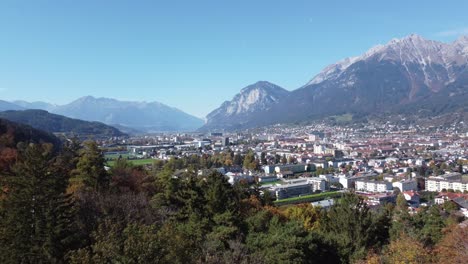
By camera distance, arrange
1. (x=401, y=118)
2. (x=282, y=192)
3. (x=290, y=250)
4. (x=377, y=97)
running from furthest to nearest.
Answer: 1. (x=377, y=97)
2. (x=401, y=118)
3. (x=282, y=192)
4. (x=290, y=250)

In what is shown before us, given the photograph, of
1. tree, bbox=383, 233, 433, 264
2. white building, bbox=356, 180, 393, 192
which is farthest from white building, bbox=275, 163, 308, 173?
tree, bbox=383, 233, 433, 264

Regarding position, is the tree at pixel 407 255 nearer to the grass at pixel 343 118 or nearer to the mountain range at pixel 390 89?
the mountain range at pixel 390 89

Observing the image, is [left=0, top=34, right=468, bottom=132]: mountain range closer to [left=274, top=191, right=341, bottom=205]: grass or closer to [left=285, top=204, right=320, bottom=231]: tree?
[left=274, top=191, right=341, bottom=205]: grass

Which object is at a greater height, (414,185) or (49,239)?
(49,239)

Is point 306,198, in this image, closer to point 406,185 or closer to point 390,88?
point 406,185

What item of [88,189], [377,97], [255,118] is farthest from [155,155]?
[255,118]

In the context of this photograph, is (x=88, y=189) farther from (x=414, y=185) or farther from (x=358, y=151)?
(x=358, y=151)
